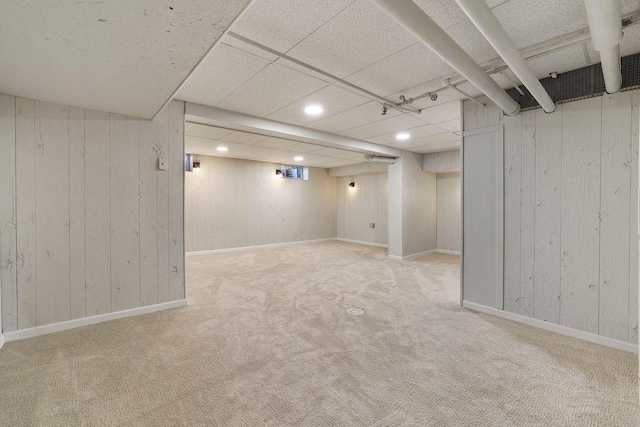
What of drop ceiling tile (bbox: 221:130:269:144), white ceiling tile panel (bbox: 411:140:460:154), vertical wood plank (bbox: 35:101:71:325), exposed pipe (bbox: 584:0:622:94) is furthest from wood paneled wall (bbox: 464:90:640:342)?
vertical wood plank (bbox: 35:101:71:325)

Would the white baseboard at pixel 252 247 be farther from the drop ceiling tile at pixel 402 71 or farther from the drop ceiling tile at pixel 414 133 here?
the drop ceiling tile at pixel 402 71

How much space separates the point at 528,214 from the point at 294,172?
6236mm

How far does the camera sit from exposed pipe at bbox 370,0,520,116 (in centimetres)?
132

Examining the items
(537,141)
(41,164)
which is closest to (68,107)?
(41,164)

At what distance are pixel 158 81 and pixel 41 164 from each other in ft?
4.93

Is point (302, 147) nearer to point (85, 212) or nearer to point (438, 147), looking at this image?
point (438, 147)


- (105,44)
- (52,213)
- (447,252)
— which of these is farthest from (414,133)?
(52,213)

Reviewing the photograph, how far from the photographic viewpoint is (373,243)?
8.12 m

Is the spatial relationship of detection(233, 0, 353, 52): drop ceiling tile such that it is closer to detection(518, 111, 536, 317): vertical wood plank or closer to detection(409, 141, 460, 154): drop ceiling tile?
detection(518, 111, 536, 317): vertical wood plank

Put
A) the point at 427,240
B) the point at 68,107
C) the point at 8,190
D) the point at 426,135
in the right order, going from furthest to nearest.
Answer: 1. the point at 427,240
2. the point at 426,135
3. the point at 68,107
4. the point at 8,190

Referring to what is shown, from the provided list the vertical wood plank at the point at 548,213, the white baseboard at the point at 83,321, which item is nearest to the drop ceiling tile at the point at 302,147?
the white baseboard at the point at 83,321

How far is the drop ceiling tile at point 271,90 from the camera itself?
8.55ft

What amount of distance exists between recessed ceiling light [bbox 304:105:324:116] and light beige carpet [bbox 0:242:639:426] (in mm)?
2398

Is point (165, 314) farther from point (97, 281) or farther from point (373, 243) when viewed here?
point (373, 243)
